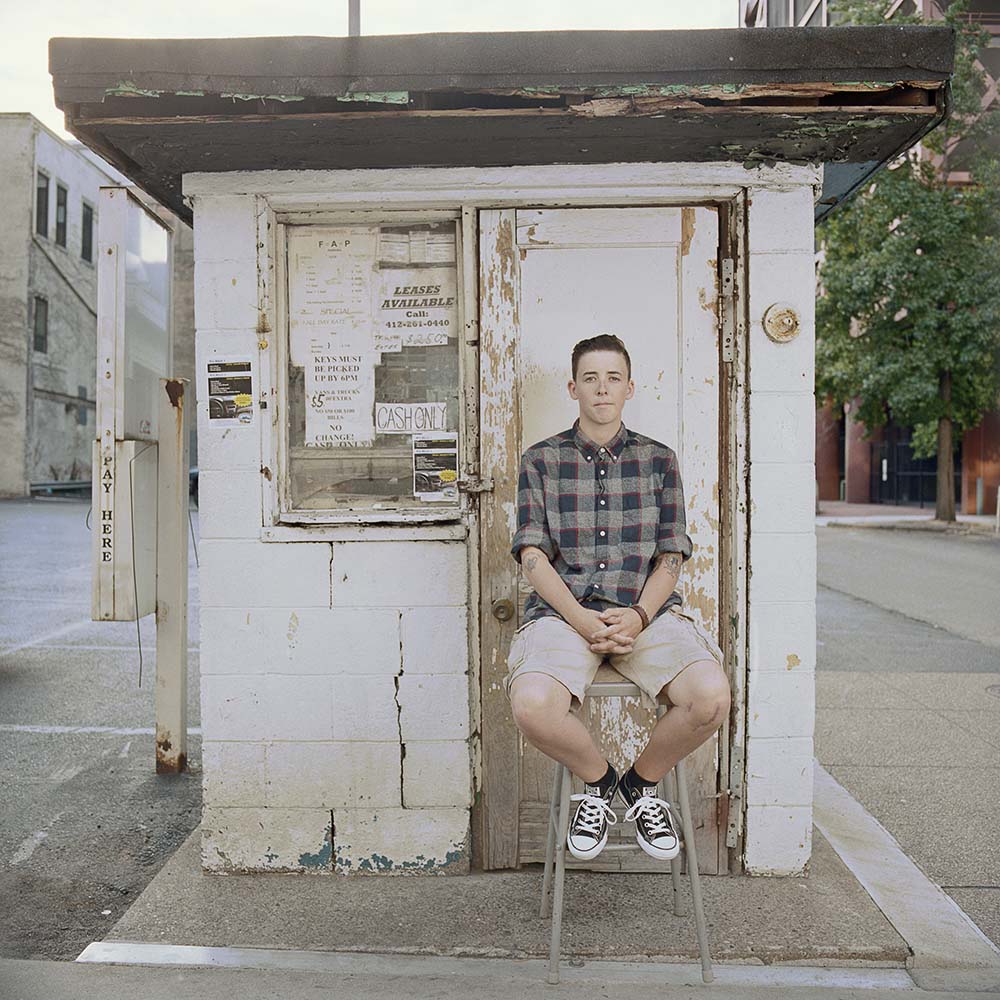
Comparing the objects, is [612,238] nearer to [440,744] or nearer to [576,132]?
[576,132]

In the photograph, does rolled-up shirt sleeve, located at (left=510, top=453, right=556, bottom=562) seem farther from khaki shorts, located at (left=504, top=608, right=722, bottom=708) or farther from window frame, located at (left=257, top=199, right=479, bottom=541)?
window frame, located at (left=257, top=199, right=479, bottom=541)

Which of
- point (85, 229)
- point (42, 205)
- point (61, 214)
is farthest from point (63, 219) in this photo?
point (85, 229)

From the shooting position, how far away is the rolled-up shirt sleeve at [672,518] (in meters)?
3.65

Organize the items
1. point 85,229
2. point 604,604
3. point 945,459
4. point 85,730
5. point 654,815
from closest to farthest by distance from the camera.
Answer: point 654,815 → point 604,604 → point 85,730 → point 945,459 → point 85,229

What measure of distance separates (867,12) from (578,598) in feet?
75.6

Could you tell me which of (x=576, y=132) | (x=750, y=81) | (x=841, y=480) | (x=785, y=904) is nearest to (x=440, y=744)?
(x=785, y=904)

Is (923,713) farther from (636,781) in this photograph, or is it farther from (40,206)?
(40,206)

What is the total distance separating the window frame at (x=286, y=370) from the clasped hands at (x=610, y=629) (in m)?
0.82

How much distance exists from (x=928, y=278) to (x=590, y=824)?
21.7m

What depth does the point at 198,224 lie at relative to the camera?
415 cm

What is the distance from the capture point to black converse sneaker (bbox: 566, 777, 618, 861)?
3.30 metres

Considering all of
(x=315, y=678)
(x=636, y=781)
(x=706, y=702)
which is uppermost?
(x=706, y=702)

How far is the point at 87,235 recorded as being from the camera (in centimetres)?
3884

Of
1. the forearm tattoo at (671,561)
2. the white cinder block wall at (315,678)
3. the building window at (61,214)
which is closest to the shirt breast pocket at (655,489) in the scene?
the forearm tattoo at (671,561)
